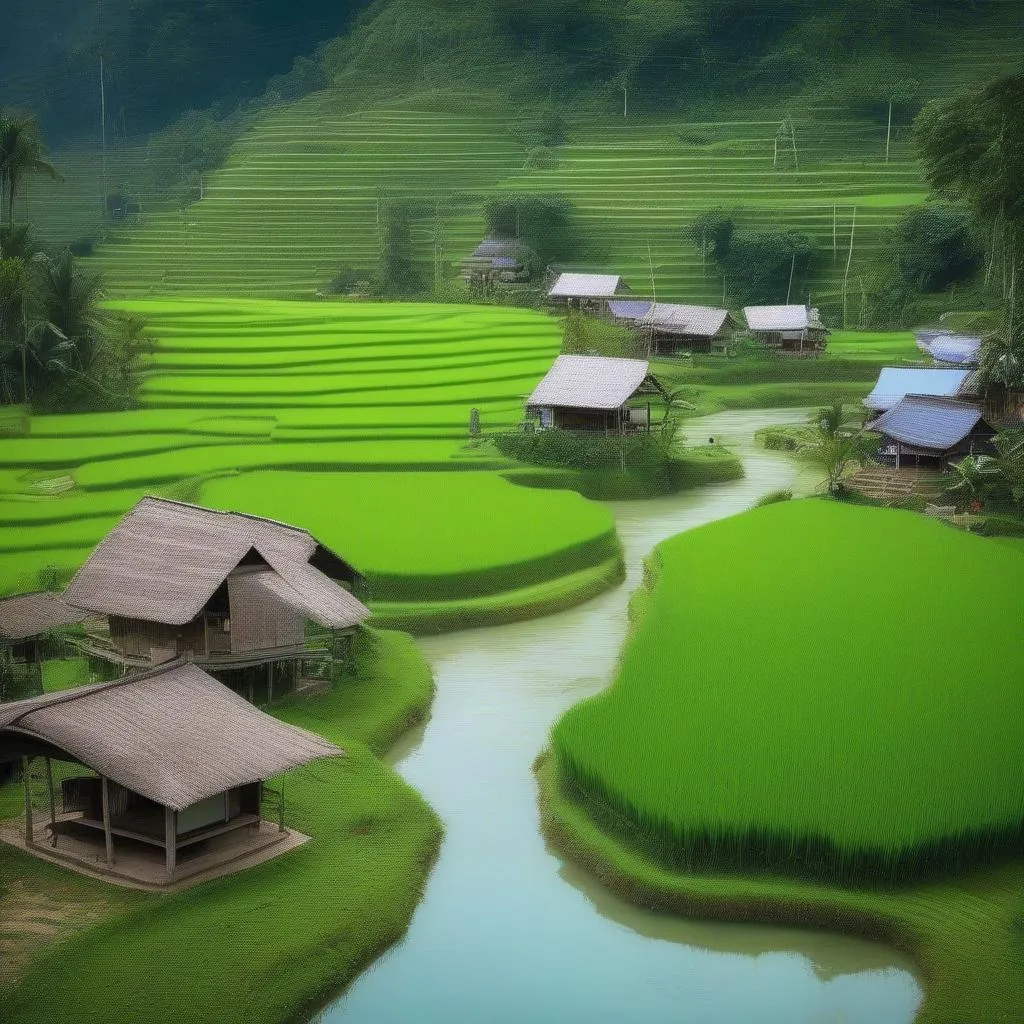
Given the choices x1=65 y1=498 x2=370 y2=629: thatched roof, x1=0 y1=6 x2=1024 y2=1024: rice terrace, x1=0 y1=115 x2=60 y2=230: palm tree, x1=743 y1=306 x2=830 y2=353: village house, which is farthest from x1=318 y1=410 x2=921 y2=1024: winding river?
x1=743 y1=306 x2=830 y2=353: village house

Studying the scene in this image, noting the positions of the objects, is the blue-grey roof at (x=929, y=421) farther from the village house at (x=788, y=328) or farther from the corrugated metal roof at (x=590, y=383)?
the village house at (x=788, y=328)

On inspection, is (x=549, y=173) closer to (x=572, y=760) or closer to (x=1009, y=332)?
(x=1009, y=332)

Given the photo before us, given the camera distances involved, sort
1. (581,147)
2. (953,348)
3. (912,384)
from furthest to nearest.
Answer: (581,147) < (953,348) < (912,384)

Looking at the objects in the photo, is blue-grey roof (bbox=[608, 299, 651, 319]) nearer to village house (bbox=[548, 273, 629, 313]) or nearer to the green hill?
village house (bbox=[548, 273, 629, 313])

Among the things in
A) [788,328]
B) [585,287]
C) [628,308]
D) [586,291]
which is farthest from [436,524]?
[585,287]

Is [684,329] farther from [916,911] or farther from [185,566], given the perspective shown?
[916,911]

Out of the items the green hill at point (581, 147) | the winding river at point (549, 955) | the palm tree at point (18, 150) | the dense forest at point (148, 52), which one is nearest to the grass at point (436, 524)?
the winding river at point (549, 955)
